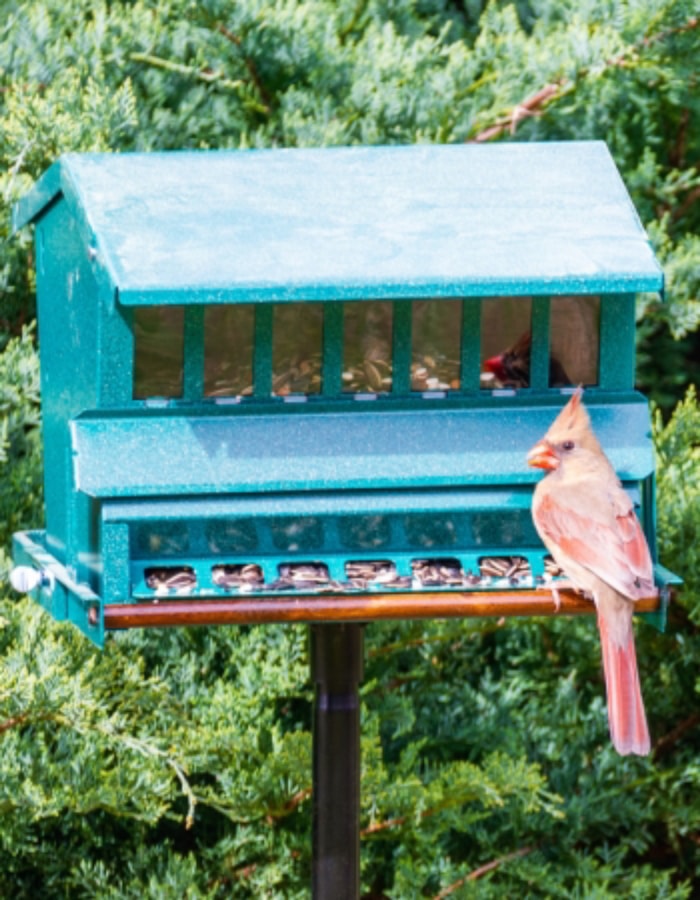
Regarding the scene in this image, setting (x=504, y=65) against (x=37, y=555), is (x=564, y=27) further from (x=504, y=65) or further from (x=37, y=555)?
(x=37, y=555)

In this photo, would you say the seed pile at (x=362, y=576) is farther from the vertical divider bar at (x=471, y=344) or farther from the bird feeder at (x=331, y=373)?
Result: the vertical divider bar at (x=471, y=344)

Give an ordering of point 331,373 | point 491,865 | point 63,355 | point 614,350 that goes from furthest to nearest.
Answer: point 491,865 → point 63,355 → point 614,350 → point 331,373

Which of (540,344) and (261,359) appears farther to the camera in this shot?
(540,344)

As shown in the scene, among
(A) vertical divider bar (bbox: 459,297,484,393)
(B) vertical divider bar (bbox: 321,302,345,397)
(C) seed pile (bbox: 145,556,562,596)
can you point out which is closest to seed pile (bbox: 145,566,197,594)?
(C) seed pile (bbox: 145,556,562,596)

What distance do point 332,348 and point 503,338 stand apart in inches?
15.1

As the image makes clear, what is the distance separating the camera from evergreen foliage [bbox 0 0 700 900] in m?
4.60

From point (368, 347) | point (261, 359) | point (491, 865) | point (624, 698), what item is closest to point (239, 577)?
point (261, 359)

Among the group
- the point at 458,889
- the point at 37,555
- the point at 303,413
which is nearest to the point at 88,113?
the point at 37,555

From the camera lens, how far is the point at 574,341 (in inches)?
142

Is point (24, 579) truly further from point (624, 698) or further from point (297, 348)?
point (624, 698)

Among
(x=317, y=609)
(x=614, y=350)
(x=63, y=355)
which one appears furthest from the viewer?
(x=63, y=355)

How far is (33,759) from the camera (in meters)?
4.46

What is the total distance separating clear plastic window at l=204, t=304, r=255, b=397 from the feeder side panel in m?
0.22

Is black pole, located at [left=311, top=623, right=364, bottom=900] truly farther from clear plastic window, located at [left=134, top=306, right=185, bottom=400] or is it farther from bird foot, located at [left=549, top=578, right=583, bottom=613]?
clear plastic window, located at [left=134, top=306, right=185, bottom=400]
